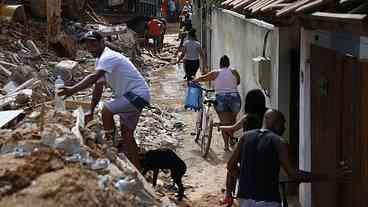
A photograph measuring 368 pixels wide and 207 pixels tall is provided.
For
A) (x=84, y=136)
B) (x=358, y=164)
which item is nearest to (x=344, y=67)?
(x=358, y=164)

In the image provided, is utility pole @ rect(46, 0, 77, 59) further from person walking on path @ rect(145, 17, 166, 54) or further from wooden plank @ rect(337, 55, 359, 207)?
wooden plank @ rect(337, 55, 359, 207)

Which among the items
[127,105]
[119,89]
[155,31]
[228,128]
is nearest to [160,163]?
[127,105]

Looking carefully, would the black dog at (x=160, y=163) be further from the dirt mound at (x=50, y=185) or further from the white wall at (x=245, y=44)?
the dirt mound at (x=50, y=185)

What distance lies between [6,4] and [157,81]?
572cm

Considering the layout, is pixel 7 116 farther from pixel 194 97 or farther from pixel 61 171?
pixel 194 97

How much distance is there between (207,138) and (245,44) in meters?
1.84

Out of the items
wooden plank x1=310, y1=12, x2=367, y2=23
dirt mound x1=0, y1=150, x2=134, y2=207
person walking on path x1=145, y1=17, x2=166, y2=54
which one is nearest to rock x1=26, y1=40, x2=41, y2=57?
dirt mound x1=0, y1=150, x2=134, y2=207

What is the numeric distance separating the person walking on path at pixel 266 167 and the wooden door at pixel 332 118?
86cm

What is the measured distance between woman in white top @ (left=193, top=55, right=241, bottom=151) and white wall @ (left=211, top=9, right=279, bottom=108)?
32 cm

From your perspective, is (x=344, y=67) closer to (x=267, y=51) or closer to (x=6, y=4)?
(x=267, y=51)

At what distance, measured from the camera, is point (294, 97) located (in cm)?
906

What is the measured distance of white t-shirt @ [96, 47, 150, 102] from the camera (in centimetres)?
776

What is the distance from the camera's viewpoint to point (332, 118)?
6848 millimetres

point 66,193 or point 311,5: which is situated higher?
point 311,5
